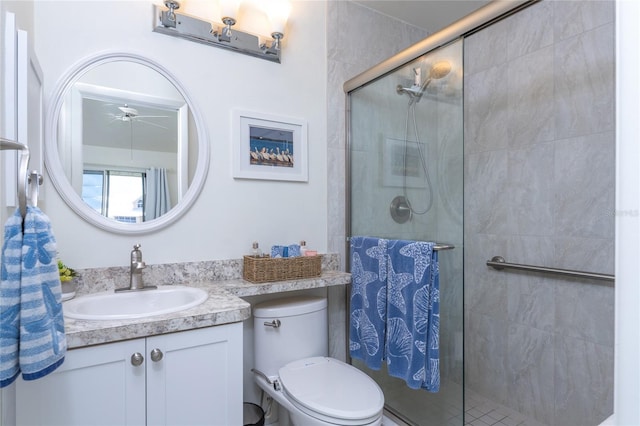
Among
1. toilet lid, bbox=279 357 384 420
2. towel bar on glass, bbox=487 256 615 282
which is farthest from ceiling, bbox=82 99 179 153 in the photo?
towel bar on glass, bbox=487 256 615 282

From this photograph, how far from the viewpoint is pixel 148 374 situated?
1.08 meters

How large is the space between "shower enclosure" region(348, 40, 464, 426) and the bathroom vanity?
2.87 ft

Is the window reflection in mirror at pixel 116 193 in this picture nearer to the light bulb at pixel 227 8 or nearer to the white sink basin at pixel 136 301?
the white sink basin at pixel 136 301

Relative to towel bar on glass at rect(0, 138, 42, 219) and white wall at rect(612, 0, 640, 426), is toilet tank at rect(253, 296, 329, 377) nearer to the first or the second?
towel bar on glass at rect(0, 138, 42, 219)

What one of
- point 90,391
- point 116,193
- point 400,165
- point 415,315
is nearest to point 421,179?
point 400,165

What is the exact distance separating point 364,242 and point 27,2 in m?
1.71

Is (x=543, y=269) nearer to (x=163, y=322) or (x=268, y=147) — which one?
(x=268, y=147)

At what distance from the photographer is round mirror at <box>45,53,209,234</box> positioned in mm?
1405

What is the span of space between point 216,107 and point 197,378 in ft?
3.98

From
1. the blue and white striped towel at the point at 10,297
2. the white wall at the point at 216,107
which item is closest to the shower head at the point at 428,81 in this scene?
the white wall at the point at 216,107

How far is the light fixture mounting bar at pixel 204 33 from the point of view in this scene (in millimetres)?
1555

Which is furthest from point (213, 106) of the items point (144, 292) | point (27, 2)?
point (144, 292)

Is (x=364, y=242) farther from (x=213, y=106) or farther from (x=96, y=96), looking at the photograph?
(x=96, y=96)

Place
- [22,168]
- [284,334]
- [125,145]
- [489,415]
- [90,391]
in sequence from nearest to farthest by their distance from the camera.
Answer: [22,168], [90,391], [125,145], [284,334], [489,415]
